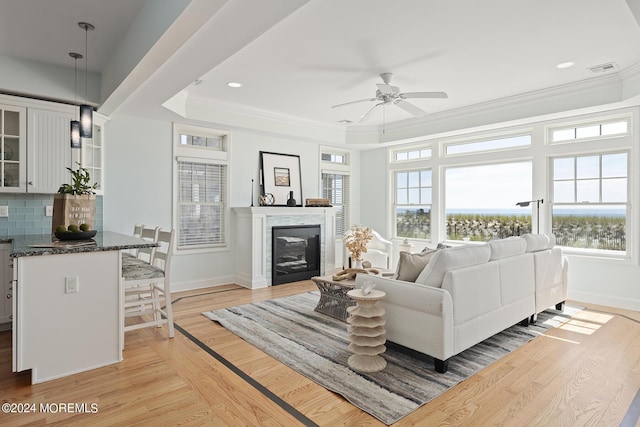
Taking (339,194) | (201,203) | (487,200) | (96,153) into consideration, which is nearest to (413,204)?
(487,200)

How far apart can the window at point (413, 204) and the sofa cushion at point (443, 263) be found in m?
3.82

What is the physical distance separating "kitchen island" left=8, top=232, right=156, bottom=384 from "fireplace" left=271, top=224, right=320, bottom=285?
3.06 metres

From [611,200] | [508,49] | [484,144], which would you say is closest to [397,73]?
[508,49]

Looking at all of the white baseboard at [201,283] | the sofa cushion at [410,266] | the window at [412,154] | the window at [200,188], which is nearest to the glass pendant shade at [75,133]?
the window at [200,188]

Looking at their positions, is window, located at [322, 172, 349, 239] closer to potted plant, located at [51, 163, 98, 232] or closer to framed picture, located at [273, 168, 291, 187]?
framed picture, located at [273, 168, 291, 187]

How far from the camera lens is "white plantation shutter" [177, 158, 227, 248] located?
18.0 ft

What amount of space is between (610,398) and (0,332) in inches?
210

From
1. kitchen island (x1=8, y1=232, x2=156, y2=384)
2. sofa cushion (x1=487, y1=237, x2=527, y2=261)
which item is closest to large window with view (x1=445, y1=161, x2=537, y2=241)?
sofa cushion (x1=487, y1=237, x2=527, y2=261)

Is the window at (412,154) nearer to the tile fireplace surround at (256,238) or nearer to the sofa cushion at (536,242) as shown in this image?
the tile fireplace surround at (256,238)

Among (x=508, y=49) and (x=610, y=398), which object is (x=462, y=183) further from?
(x=610, y=398)

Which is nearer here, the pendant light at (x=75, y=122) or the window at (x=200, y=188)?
the pendant light at (x=75, y=122)

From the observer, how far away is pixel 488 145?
5934 millimetres

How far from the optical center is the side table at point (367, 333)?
A: 2.79 m

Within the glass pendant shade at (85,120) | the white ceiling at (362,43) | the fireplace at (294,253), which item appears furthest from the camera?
the fireplace at (294,253)
